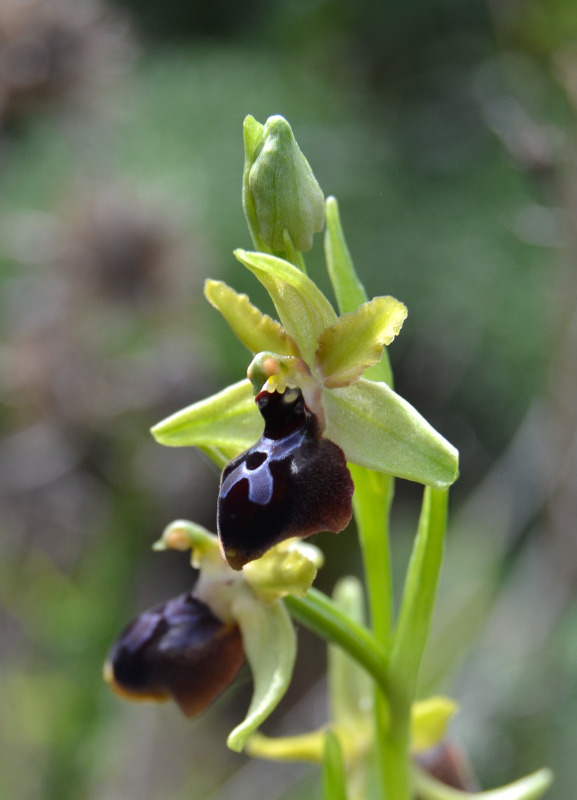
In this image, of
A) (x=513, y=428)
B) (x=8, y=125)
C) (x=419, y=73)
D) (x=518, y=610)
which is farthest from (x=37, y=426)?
(x=419, y=73)

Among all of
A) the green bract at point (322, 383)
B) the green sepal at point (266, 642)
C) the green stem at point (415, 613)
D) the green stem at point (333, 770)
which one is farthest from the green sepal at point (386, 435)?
the green stem at point (333, 770)

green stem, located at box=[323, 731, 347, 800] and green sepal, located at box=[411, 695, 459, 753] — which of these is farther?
green sepal, located at box=[411, 695, 459, 753]

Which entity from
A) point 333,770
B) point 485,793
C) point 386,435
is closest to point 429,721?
point 485,793

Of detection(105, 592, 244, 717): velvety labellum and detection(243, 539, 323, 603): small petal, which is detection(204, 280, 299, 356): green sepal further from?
detection(105, 592, 244, 717): velvety labellum

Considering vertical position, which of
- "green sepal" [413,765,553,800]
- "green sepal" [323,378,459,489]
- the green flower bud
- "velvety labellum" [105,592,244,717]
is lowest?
"green sepal" [413,765,553,800]

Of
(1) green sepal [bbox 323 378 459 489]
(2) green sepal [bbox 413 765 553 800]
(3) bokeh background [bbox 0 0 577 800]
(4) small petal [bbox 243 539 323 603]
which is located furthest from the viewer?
(3) bokeh background [bbox 0 0 577 800]

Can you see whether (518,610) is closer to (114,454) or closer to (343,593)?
(114,454)

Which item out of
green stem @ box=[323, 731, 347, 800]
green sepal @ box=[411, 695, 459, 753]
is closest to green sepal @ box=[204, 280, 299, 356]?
green stem @ box=[323, 731, 347, 800]
